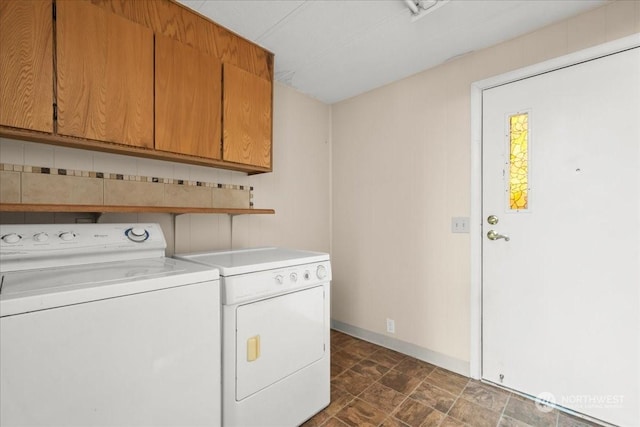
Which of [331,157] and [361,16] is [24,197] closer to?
[361,16]

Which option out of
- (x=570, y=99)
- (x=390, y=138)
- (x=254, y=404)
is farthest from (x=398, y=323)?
(x=570, y=99)

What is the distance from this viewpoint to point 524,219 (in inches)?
70.7

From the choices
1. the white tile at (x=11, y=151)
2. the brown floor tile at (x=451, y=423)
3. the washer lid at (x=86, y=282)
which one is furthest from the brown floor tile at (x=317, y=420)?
the white tile at (x=11, y=151)

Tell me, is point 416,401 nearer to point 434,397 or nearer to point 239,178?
point 434,397

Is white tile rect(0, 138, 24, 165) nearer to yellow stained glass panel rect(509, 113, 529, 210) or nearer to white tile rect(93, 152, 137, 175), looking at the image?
white tile rect(93, 152, 137, 175)

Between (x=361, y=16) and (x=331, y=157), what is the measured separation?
4.65 feet

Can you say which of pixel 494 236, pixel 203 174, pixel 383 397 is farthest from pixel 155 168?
pixel 494 236

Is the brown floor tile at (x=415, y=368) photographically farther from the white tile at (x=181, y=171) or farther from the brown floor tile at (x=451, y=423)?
the white tile at (x=181, y=171)

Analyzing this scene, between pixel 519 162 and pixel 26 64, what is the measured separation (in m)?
2.55

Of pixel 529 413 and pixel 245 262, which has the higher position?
pixel 245 262

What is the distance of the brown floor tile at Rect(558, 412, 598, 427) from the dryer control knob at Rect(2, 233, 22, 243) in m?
2.77

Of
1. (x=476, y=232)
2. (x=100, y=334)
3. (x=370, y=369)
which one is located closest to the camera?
(x=100, y=334)

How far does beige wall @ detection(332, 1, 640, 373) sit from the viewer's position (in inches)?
72.4

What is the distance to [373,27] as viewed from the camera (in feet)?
5.68
